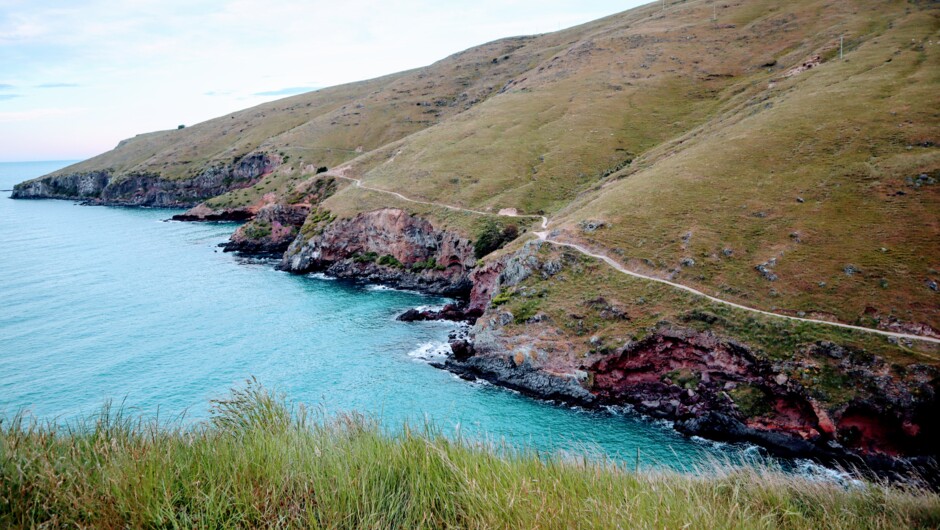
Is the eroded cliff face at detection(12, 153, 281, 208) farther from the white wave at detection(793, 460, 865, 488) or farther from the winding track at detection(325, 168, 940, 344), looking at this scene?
the white wave at detection(793, 460, 865, 488)

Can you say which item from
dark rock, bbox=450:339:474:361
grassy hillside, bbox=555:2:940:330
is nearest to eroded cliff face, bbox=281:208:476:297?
grassy hillside, bbox=555:2:940:330

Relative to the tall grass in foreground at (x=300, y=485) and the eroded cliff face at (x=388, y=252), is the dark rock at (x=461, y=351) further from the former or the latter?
the tall grass in foreground at (x=300, y=485)

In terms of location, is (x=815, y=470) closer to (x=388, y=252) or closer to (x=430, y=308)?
(x=430, y=308)

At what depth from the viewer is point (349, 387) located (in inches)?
1629

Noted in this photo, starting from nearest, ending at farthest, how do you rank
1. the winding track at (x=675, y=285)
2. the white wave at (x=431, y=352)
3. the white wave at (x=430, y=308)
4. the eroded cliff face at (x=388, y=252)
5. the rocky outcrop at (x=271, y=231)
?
the winding track at (x=675, y=285)
the white wave at (x=431, y=352)
the white wave at (x=430, y=308)
the eroded cliff face at (x=388, y=252)
the rocky outcrop at (x=271, y=231)

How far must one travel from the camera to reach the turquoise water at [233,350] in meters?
35.5

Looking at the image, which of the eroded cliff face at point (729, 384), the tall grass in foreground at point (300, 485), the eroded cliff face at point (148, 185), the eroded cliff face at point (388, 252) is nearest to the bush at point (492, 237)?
the eroded cliff face at point (388, 252)

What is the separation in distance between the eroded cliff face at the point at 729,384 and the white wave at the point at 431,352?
1.42m

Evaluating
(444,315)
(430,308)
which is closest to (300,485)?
Answer: (444,315)

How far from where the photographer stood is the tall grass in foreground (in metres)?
6.79

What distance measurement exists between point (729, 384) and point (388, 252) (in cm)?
4829

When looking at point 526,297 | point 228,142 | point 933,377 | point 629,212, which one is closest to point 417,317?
point 526,297

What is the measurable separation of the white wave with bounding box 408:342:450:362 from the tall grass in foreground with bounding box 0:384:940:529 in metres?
37.2

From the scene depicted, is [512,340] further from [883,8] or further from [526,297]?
[883,8]
